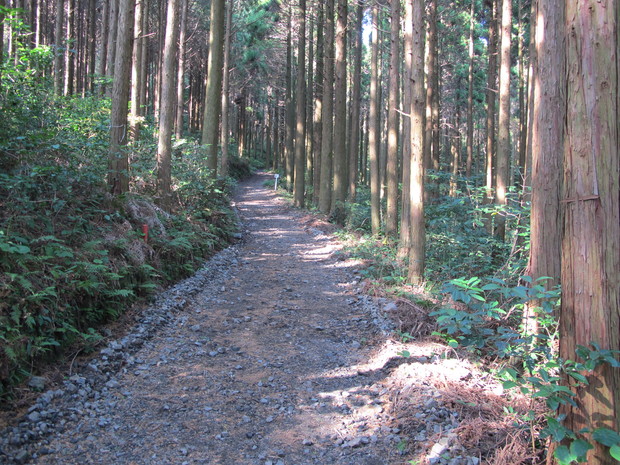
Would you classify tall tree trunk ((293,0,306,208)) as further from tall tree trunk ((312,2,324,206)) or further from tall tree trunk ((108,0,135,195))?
tall tree trunk ((108,0,135,195))

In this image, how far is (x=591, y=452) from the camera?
9.65 ft

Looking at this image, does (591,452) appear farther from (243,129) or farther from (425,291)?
(243,129)

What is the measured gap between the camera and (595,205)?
3.03 metres

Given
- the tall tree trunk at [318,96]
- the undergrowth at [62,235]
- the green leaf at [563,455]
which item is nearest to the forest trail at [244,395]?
the undergrowth at [62,235]

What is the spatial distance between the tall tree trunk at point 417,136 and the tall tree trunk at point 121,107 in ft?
17.8

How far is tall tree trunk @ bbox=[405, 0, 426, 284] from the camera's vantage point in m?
8.19

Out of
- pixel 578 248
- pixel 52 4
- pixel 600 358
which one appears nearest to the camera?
pixel 600 358

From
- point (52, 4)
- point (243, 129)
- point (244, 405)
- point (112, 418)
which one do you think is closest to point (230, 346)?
point (244, 405)

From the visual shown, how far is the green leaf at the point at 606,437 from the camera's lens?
9.00ft

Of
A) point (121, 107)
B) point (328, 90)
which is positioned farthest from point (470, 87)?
point (121, 107)

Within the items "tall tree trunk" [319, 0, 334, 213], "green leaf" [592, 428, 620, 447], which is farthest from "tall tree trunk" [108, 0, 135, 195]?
"tall tree trunk" [319, 0, 334, 213]

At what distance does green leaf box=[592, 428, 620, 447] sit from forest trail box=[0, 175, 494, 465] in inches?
37.0

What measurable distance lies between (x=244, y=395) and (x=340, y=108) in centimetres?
1476

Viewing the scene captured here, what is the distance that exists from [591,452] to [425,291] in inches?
205
